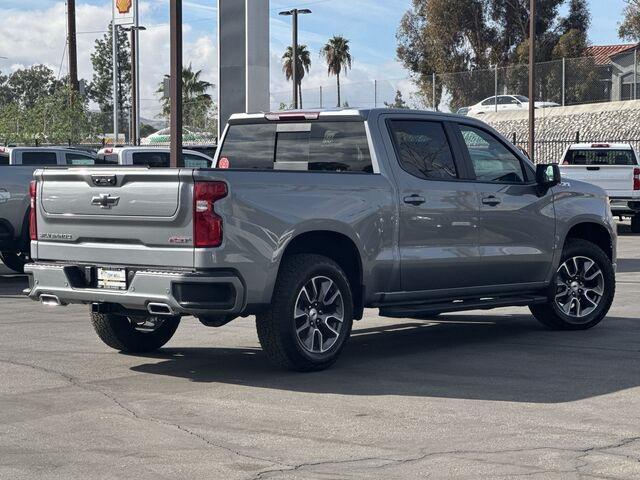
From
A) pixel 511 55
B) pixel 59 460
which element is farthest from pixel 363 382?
pixel 511 55

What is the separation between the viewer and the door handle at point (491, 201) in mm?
10508

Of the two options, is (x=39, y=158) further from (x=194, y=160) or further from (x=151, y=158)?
(x=194, y=160)

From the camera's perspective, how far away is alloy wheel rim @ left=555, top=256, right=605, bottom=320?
454 inches

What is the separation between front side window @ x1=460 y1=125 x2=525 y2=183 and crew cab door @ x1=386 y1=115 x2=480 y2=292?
0.91 feet

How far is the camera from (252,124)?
10570 mm

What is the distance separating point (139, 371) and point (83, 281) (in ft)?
2.84

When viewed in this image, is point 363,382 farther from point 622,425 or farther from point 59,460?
point 59,460

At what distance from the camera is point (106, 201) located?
8812mm

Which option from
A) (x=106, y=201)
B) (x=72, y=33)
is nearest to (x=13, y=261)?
(x=106, y=201)

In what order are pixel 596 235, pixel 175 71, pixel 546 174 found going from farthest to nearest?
1. pixel 175 71
2. pixel 596 235
3. pixel 546 174

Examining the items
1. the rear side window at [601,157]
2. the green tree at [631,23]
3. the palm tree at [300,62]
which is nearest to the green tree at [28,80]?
the palm tree at [300,62]

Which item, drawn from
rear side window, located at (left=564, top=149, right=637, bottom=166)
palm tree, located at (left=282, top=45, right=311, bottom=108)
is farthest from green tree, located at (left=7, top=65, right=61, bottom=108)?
rear side window, located at (left=564, top=149, right=637, bottom=166)

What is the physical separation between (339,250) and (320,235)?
0.38 metres

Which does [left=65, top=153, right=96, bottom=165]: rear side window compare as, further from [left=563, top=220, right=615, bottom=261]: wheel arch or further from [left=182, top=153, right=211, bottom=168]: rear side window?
[left=563, top=220, right=615, bottom=261]: wheel arch
